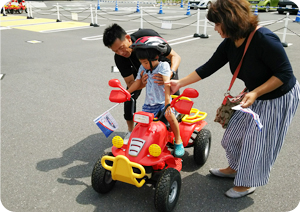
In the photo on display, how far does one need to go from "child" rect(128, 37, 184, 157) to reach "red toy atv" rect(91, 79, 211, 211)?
109 millimetres

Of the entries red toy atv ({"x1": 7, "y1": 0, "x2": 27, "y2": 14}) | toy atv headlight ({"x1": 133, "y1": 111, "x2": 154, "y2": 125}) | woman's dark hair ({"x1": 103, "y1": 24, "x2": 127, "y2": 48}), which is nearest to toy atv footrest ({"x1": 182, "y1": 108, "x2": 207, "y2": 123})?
toy atv headlight ({"x1": 133, "y1": 111, "x2": 154, "y2": 125})

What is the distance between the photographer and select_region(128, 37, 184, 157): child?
2.75m

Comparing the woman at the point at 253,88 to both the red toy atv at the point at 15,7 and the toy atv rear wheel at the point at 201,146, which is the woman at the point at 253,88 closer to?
the toy atv rear wheel at the point at 201,146

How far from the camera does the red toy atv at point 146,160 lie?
2.50m

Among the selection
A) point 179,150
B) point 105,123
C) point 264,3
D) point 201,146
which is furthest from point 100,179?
point 264,3

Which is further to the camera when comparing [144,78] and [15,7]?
[15,7]

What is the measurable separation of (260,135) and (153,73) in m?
1.18


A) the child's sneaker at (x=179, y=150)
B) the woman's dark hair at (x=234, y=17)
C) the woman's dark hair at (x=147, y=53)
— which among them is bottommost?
the child's sneaker at (x=179, y=150)

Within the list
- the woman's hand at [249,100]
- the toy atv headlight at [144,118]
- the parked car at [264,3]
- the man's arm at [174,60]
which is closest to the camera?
the woman's hand at [249,100]

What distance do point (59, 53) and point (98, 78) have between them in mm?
3055

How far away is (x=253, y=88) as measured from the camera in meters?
2.55

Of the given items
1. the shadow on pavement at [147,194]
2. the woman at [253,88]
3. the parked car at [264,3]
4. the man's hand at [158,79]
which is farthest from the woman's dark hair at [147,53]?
the parked car at [264,3]

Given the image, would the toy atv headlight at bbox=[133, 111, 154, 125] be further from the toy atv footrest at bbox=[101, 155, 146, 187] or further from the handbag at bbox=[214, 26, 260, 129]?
the handbag at bbox=[214, 26, 260, 129]

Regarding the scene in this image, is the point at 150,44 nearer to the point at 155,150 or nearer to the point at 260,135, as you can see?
the point at 155,150
